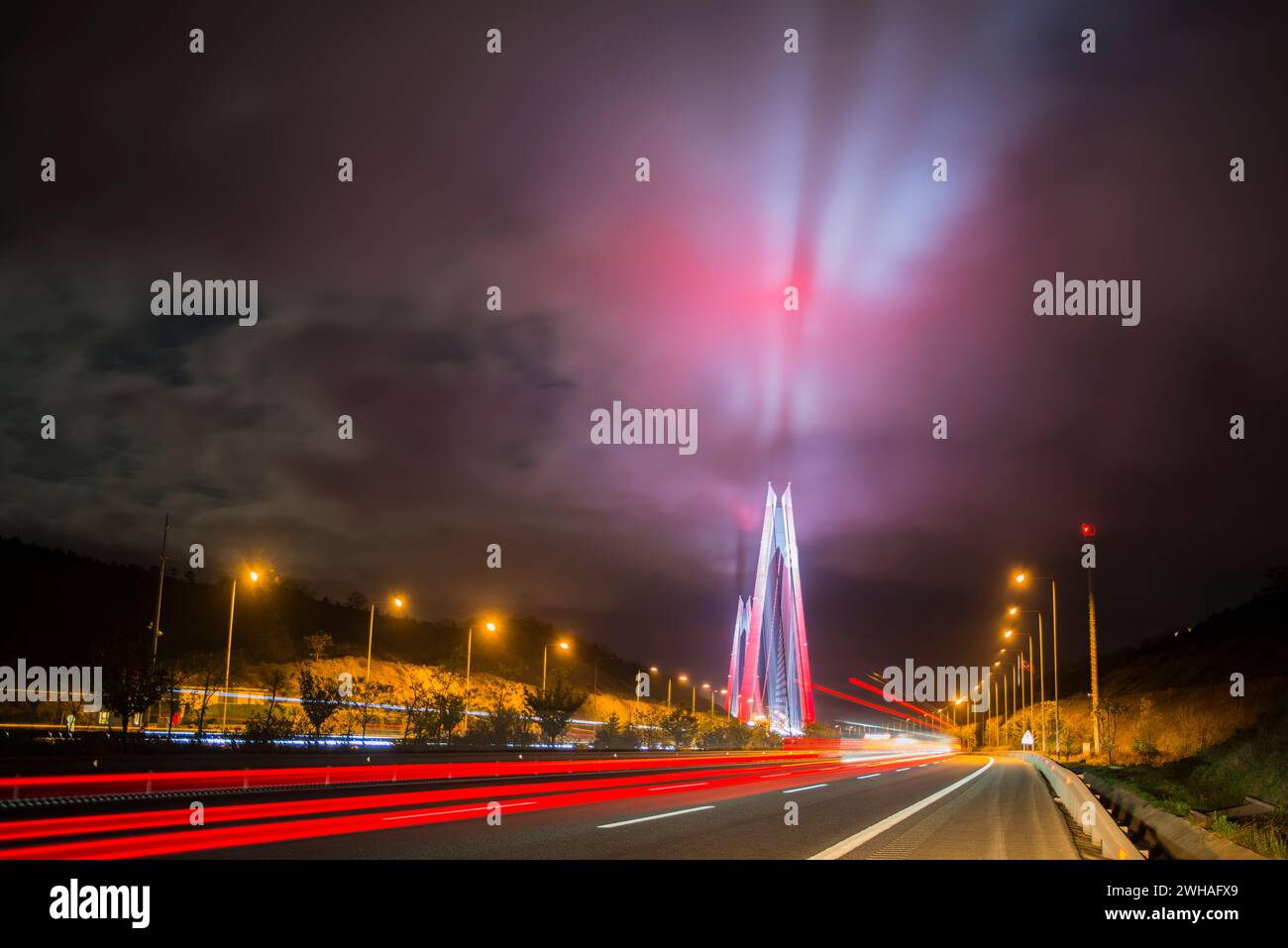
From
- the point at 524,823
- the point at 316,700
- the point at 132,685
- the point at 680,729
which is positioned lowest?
the point at 680,729

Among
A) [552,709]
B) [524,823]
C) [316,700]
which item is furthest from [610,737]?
[524,823]

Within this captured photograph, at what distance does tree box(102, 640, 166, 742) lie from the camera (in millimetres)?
36719

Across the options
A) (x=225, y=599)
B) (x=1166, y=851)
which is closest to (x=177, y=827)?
(x=1166, y=851)

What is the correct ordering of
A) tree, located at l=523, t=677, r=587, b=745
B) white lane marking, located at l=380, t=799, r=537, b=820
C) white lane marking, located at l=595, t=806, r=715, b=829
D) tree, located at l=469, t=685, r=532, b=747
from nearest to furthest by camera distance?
1. white lane marking, located at l=595, t=806, r=715, b=829
2. white lane marking, located at l=380, t=799, r=537, b=820
3. tree, located at l=469, t=685, r=532, b=747
4. tree, located at l=523, t=677, r=587, b=745

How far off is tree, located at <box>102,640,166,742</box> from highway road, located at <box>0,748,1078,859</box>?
15.3 metres

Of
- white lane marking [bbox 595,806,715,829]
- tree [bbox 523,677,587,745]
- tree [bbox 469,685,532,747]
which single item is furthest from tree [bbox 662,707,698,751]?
white lane marking [bbox 595,806,715,829]

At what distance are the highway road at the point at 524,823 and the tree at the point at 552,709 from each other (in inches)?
1478

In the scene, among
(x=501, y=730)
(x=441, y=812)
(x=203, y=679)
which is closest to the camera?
(x=441, y=812)

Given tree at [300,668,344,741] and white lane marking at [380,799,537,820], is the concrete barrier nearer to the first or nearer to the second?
white lane marking at [380,799,537,820]

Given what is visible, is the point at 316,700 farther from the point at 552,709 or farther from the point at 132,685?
the point at 552,709

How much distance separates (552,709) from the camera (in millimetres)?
62094

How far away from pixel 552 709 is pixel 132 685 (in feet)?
96.3

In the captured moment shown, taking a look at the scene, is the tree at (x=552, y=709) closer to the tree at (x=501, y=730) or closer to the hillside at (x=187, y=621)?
the tree at (x=501, y=730)

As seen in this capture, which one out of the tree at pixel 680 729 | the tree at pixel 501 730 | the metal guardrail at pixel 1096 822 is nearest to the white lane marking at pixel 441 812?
the metal guardrail at pixel 1096 822
